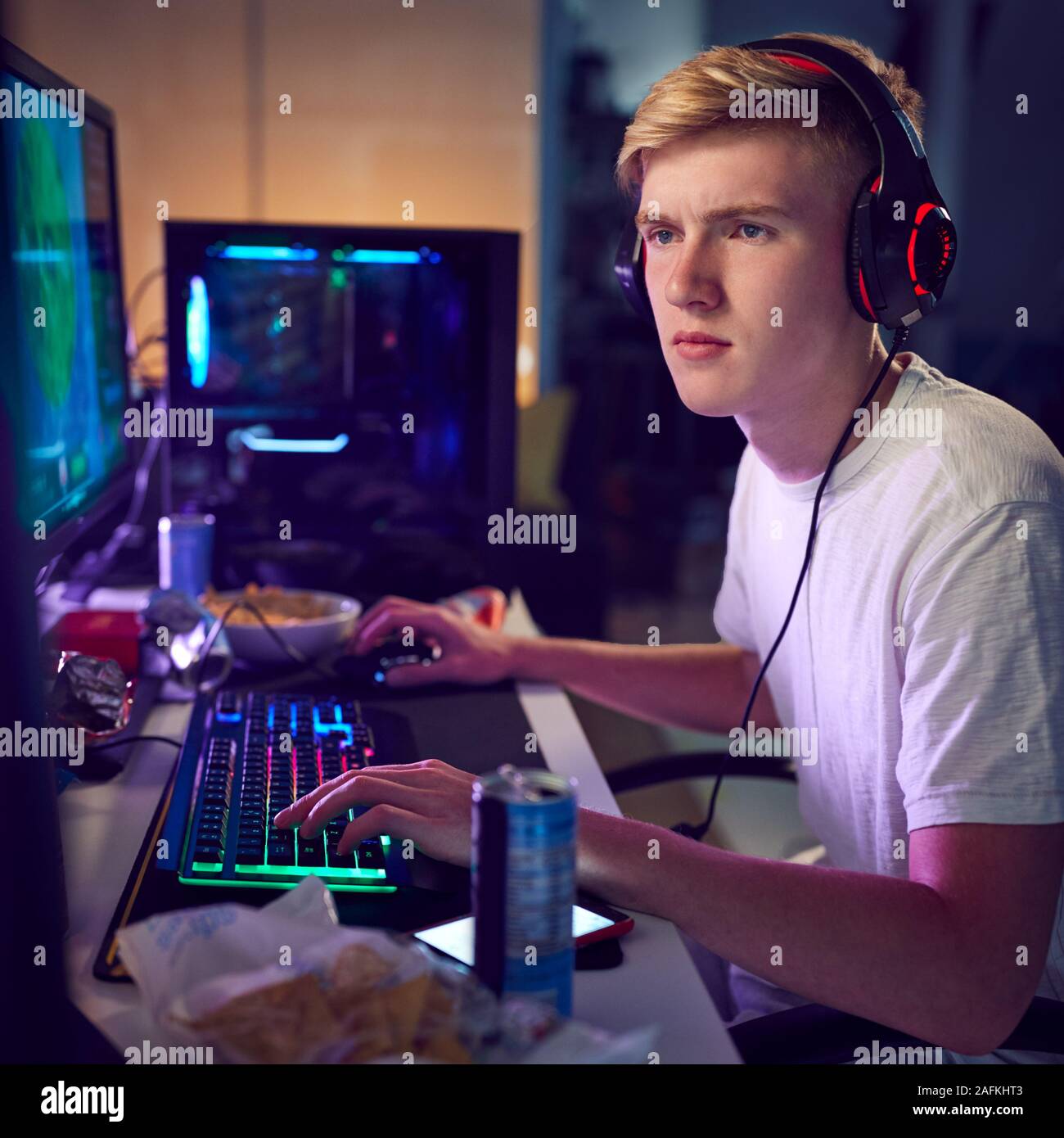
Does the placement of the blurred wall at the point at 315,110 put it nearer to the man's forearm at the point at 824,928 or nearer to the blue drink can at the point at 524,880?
the man's forearm at the point at 824,928

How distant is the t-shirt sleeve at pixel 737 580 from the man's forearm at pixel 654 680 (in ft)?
0.11

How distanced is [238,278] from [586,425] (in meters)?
2.16

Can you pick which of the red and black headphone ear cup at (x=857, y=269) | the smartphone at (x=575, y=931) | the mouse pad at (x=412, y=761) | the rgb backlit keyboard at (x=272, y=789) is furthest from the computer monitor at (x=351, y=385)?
the smartphone at (x=575, y=931)

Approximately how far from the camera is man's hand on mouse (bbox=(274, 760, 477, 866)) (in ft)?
2.53

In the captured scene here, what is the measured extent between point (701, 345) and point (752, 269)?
77 mm

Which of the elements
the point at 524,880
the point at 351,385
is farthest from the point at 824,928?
the point at 351,385

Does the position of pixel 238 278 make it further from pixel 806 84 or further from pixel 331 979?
pixel 331 979

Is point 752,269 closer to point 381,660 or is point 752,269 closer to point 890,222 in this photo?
point 890,222

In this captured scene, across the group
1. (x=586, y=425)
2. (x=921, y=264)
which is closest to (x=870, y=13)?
(x=586, y=425)

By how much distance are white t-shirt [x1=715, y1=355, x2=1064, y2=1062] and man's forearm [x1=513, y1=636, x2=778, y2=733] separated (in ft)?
0.28

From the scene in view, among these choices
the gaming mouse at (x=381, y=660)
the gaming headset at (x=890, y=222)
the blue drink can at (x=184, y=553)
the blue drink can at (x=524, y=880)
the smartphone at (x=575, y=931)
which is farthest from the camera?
the blue drink can at (x=184, y=553)

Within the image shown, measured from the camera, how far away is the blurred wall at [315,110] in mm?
3045

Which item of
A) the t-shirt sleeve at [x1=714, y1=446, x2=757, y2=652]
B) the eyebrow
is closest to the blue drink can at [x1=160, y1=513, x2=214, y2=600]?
the t-shirt sleeve at [x1=714, y1=446, x2=757, y2=652]

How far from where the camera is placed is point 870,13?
13.4ft
